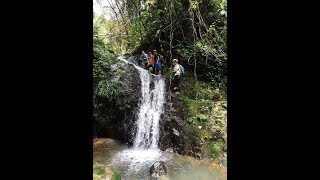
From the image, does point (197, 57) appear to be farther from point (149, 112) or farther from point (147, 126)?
point (147, 126)

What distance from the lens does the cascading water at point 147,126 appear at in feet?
30.9

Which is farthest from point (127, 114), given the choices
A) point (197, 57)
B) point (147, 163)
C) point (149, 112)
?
point (197, 57)

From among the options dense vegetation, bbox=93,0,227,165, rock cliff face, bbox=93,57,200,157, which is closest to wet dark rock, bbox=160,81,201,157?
rock cliff face, bbox=93,57,200,157

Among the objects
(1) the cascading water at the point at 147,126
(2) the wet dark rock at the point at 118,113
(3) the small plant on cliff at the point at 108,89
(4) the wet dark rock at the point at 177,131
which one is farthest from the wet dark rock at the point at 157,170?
(3) the small plant on cliff at the point at 108,89

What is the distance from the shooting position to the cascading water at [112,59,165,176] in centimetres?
942

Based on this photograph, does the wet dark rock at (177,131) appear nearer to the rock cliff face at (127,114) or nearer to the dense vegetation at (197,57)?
the rock cliff face at (127,114)

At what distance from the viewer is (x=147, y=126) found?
440 inches

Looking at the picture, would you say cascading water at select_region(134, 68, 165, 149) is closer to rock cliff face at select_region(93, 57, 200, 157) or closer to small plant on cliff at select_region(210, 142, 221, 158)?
rock cliff face at select_region(93, 57, 200, 157)
